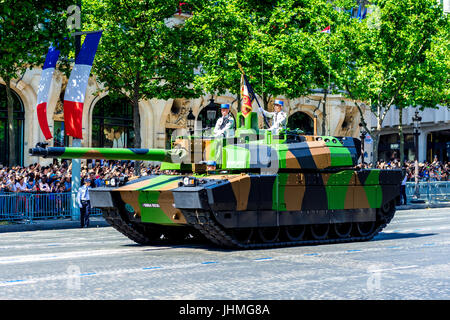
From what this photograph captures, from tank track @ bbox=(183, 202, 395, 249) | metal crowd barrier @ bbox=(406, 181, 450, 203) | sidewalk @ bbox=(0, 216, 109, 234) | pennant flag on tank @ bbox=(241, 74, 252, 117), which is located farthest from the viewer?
metal crowd barrier @ bbox=(406, 181, 450, 203)

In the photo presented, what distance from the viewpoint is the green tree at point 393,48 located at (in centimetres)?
3316

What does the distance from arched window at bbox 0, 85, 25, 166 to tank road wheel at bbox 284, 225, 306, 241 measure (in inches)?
729

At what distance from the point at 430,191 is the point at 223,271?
2564 centimetres

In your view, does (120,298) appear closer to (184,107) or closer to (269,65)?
(269,65)

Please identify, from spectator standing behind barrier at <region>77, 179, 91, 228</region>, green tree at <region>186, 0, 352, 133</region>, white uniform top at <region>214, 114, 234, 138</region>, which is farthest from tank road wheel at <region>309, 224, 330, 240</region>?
green tree at <region>186, 0, 352, 133</region>

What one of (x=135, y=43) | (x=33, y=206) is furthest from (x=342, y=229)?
(x=135, y=43)

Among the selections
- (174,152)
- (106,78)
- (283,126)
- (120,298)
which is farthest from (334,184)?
(106,78)

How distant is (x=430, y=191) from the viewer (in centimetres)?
3403

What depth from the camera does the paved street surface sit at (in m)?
8.61

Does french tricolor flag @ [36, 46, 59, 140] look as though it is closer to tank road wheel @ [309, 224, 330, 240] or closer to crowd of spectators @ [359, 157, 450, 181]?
tank road wheel @ [309, 224, 330, 240]

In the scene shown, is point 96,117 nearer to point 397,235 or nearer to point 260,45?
point 260,45

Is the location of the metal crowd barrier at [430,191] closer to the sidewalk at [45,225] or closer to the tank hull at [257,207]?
the sidewalk at [45,225]

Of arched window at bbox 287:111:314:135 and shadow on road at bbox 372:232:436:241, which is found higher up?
arched window at bbox 287:111:314:135

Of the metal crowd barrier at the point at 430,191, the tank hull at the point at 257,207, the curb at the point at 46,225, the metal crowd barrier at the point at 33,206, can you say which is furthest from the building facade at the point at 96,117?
the tank hull at the point at 257,207
